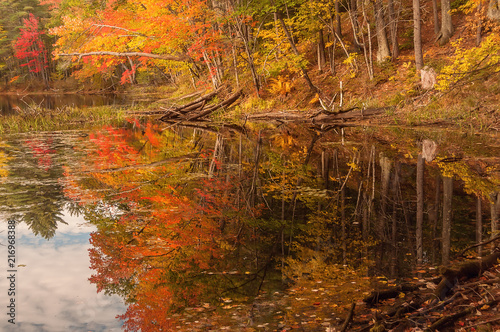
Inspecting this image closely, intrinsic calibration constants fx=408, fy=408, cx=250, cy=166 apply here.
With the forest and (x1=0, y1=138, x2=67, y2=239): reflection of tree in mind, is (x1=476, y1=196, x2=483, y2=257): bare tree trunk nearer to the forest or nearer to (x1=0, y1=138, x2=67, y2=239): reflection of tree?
the forest

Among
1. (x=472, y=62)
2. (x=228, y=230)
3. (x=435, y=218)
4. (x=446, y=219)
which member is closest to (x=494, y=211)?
(x=446, y=219)

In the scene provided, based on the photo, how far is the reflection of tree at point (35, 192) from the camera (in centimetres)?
730

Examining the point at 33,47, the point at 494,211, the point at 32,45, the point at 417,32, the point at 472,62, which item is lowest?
the point at 494,211

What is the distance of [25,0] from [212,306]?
73.9 meters

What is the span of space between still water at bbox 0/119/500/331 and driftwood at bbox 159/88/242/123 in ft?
34.7

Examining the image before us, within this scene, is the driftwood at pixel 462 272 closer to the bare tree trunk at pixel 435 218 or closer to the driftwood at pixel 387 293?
the driftwood at pixel 387 293

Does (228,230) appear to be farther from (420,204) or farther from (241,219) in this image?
(420,204)

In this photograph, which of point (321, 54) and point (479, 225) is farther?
point (321, 54)

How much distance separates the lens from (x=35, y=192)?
8906mm

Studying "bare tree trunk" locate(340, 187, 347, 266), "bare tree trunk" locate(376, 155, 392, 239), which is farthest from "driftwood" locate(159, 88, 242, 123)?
"bare tree trunk" locate(340, 187, 347, 266)

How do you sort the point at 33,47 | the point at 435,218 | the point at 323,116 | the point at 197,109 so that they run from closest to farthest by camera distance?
the point at 435,218 < the point at 323,116 < the point at 197,109 < the point at 33,47

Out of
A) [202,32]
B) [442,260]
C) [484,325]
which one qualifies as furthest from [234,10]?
[484,325]

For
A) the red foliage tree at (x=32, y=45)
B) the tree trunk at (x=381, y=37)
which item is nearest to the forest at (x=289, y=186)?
the tree trunk at (x=381, y=37)

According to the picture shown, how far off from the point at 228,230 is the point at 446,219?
3596 millimetres
